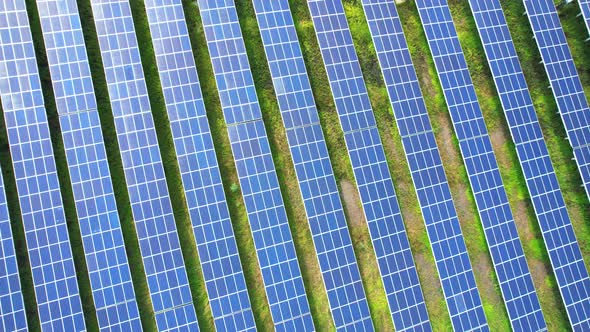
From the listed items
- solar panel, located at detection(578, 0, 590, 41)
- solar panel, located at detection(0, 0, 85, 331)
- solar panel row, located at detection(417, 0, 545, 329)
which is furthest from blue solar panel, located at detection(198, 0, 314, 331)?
solar panel, located at detection(578, 0, 590, 41)

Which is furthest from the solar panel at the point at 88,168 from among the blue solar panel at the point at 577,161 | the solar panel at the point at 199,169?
the blue solar panel at the point at 577,161

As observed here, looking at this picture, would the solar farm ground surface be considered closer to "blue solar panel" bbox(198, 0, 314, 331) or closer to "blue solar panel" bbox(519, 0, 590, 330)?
"blue solar panel" bbox(519, 0, 590, 330)

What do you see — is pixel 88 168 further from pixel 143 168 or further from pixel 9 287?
pixel 9 287

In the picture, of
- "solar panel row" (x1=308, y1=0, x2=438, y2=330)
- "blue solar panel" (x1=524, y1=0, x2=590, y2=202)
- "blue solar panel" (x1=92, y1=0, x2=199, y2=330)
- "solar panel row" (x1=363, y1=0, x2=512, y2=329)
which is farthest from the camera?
"blue solar panel" (x1=524, y1=0, x2=590, y2=202)

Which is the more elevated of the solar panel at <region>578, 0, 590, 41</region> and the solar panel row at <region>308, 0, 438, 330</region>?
the solar panel at <region>578, 0, 590, 41</region>

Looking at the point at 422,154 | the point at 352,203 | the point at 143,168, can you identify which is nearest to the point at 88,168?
the point at 143,168

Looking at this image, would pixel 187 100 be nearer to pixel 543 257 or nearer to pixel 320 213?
pixel 320 213

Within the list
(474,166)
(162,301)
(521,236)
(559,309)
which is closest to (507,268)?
(521,236)
